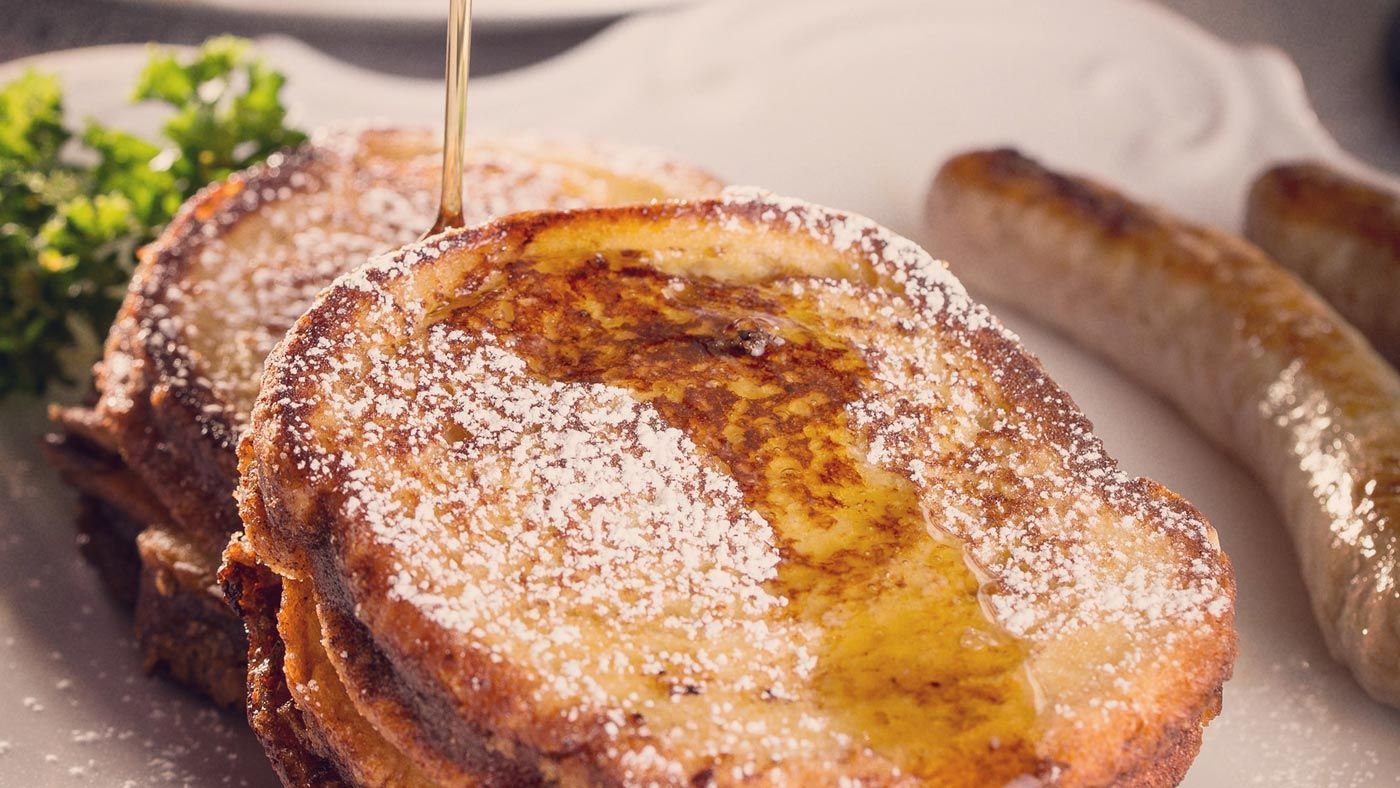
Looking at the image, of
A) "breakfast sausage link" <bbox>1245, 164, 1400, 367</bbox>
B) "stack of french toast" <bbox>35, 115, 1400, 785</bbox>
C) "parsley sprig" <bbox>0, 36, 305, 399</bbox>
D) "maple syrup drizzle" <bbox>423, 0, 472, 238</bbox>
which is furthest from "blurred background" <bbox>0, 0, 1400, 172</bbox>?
"maple syrup drizzle" <bbox>423, 0, 472, 238</bbox>

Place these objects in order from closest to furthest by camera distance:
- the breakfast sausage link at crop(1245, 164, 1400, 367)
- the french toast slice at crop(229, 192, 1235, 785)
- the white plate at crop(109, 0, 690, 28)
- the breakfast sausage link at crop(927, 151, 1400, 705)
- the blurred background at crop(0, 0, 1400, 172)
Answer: the french toast slice at crop(229, 192, 1235, 785), the breakfast sausage link at crop(927, 151, 1400, 705), the breakfast sausage link at crop(1245, 164, 1400, 367), the white plate at crop(109, 0, 690, 28), the blurred background at crop(0, 0, 1400, 172)

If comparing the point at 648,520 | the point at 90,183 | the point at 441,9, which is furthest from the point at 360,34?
the point at 648,520

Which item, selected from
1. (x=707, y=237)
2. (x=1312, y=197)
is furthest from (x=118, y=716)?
(x=1312, y=197)

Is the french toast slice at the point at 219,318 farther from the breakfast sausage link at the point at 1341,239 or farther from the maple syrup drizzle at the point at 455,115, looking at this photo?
the breakfast sausage link at the point at 1341,239

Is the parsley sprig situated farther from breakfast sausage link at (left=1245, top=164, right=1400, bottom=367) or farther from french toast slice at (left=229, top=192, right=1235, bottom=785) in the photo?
breakfast sausage link at (left=1245, top=164, right=1400, bottom=367)

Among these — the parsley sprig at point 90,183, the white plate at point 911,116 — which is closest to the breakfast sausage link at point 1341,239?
the white plate at point 911,116

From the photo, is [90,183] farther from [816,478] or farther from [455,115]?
[816,478]
